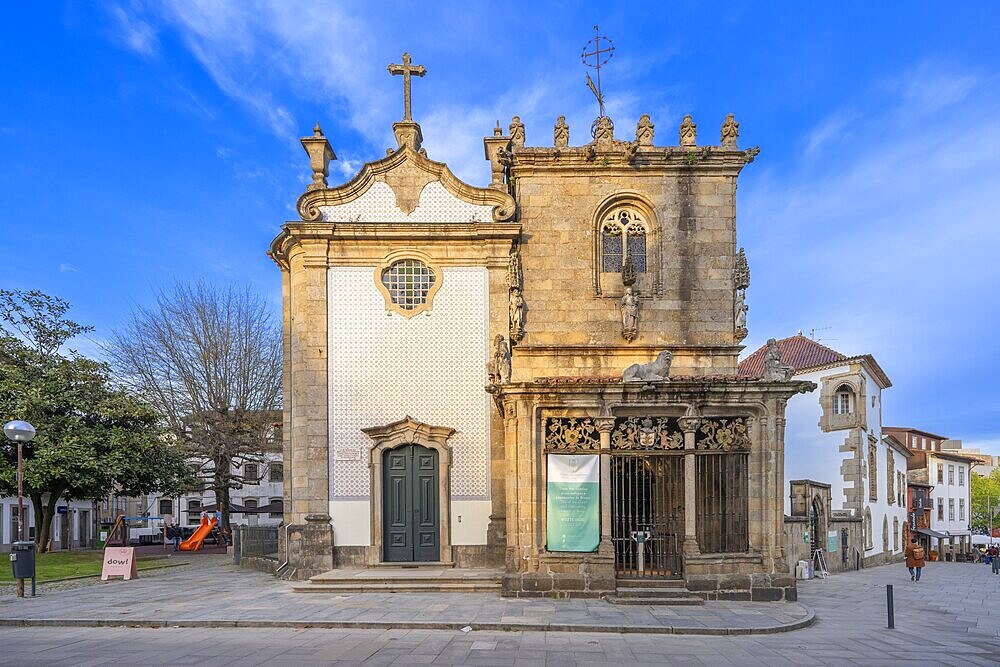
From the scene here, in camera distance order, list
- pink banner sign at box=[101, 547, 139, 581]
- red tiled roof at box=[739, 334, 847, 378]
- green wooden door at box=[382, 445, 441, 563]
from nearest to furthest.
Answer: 1. green wooden door at box=[382, 445, 441, 563]
2. pink banner sign at box=[101, 547, 139, 581]
3. red tiled roof at box=[739, 334, 847, 378]

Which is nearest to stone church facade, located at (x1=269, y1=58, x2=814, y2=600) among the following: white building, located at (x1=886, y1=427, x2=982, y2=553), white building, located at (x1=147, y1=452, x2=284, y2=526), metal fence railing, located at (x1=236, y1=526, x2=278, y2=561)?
metal fence railing, located at (x1=236, y1=526, x2=278, y2=561)

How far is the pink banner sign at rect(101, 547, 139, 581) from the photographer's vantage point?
17.5m

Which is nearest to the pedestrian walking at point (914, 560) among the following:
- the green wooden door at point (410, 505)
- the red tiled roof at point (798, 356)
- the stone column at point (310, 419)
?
the red tiled roof at point (798, 356)

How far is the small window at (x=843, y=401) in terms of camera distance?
1121 inches

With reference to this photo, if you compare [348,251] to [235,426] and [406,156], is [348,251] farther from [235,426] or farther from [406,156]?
[235,426]

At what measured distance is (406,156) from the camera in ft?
58.5

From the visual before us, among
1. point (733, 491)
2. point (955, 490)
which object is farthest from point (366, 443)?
point (955, 490)

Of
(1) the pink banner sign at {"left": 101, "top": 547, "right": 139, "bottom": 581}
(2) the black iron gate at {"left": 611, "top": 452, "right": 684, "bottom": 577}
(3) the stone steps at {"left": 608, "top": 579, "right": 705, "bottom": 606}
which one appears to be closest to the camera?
(3) the stone steps at {"left": 608, "top": 579, "right": 705, "bottom": 606}

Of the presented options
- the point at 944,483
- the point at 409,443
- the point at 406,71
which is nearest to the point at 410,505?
the point at 409,443

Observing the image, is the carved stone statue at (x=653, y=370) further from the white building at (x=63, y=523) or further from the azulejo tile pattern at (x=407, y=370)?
the white building at (x=63, y=523)

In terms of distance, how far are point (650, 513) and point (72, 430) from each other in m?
17.9

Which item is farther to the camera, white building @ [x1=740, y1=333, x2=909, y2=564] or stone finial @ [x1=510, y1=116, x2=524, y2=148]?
white building @ [x1=740, y1=333, x2=909, y2=564]

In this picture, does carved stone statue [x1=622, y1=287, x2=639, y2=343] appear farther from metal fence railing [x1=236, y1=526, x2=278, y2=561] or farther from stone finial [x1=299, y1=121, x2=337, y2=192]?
metal fence railing [x1=236, y1=526, x2=278, y2=561]

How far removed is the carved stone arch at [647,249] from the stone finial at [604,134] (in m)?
1.16
